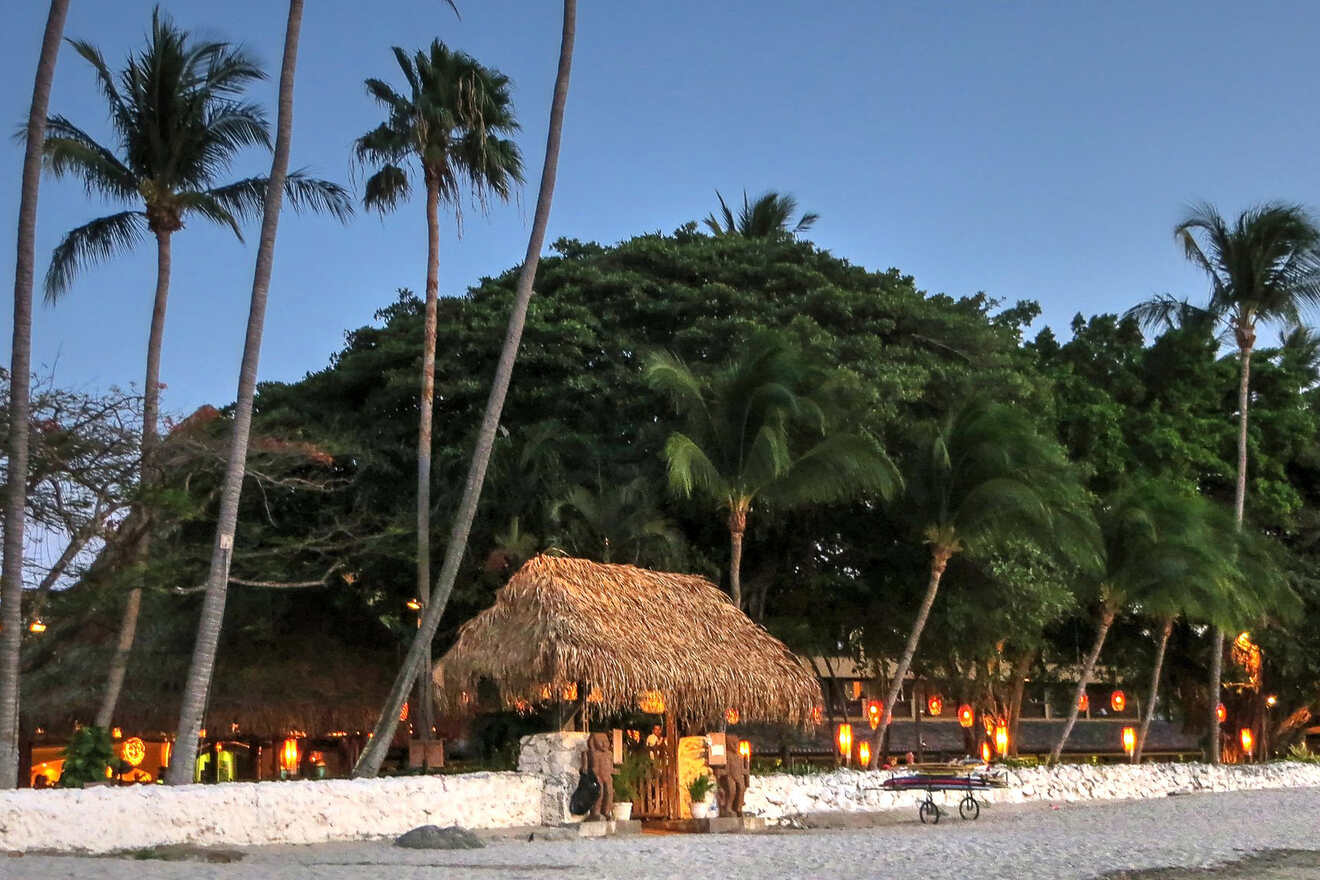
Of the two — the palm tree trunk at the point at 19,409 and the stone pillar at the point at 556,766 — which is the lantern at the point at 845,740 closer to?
the stone pillar at the point at 556,766

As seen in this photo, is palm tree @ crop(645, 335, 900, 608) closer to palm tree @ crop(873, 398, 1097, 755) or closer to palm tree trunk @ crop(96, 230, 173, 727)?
palm tree @ crop(873, 398, 1097, 755)

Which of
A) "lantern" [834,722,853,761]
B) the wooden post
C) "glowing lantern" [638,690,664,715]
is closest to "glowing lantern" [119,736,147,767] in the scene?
the wooden post

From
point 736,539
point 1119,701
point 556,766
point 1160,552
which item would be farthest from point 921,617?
point 1119,701

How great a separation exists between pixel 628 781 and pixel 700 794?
3.02 feet

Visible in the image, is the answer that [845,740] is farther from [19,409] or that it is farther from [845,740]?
[19,409]

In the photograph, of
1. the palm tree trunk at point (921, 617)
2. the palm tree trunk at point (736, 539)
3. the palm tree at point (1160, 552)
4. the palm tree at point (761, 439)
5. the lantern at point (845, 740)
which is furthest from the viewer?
the lantern at point (845, 740)

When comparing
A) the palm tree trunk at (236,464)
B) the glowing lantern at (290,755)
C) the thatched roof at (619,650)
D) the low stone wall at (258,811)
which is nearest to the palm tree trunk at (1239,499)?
the thatched roof at (619,650)

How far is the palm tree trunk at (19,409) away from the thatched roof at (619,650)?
486 centimetres

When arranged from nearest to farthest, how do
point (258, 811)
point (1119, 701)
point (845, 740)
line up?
point (258, 811), point (845, 740), point (1119, 701)

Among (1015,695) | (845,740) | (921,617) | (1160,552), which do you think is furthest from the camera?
(1015,695)

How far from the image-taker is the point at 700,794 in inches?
708

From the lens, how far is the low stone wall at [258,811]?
12219 millimetres

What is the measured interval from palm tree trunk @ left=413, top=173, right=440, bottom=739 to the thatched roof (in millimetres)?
3429

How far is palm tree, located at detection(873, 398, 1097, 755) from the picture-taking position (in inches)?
858
